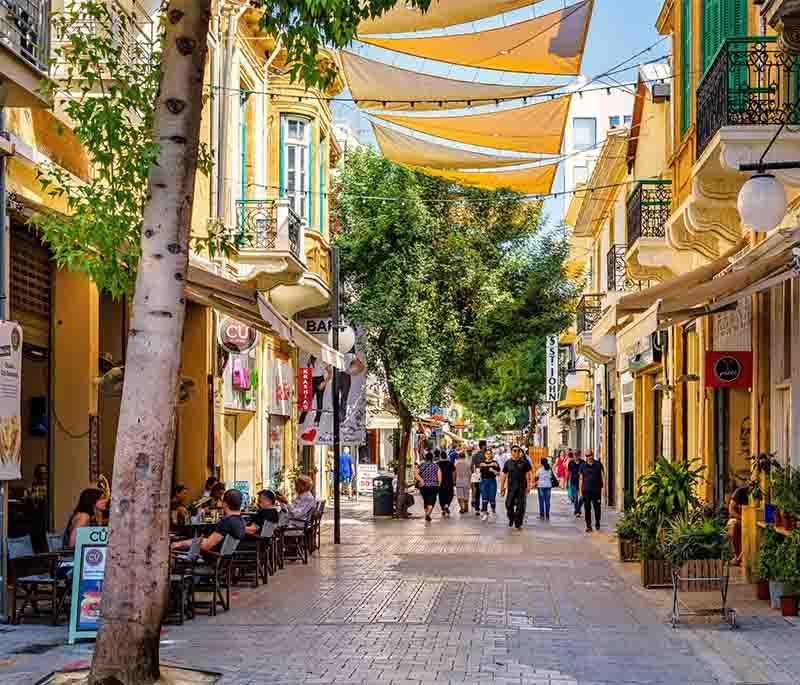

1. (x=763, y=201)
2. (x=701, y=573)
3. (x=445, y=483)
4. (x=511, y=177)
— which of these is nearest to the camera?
(x=763, y=201)

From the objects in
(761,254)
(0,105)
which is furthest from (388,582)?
(0,105)

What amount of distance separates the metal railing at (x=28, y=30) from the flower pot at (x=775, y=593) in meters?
8.83

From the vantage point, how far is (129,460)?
29.2 feet

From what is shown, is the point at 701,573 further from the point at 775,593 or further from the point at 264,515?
the point at 264,515

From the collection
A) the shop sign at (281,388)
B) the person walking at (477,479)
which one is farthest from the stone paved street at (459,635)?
→ the person walking at (477,479)

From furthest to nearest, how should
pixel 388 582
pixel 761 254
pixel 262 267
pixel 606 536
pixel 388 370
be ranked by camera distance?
pixel 388 370, pixel 606 536, pixel 262 267, pixel 388 582, pixel 761 254

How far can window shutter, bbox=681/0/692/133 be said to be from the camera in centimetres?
2097

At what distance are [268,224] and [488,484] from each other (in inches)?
399

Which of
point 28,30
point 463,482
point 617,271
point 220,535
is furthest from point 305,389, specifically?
point 28,30

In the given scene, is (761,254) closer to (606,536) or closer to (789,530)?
(789,530)

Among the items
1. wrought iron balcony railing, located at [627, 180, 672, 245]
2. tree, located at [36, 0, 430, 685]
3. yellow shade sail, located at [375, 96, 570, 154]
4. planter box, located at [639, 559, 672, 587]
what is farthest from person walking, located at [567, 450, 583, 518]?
tree, located at [36, 0, 430, 685]

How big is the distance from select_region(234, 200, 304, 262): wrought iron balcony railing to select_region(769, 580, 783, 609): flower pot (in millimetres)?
12928

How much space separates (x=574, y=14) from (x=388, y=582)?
8.82 m

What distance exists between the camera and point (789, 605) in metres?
13.2
